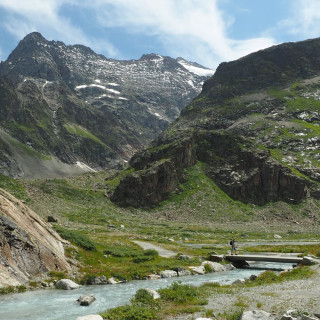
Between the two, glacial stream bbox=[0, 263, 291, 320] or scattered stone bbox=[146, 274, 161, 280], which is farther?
scattered stone bbox=[146, 274, 161, 280]

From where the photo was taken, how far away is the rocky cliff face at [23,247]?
32.8m

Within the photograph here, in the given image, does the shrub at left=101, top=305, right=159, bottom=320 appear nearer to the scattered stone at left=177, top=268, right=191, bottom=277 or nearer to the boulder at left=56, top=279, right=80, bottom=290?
the boulder at left=56, top=279, right=80, bottom=290

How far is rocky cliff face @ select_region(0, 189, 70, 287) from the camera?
108 feet

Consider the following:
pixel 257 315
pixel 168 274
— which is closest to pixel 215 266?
pixel 168 274

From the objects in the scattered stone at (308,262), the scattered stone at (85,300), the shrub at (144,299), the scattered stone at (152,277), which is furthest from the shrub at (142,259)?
the shrub at (144,299)

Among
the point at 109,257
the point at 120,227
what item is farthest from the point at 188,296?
the point at 120,227

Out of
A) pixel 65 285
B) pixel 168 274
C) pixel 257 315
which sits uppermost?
pixel 257 315

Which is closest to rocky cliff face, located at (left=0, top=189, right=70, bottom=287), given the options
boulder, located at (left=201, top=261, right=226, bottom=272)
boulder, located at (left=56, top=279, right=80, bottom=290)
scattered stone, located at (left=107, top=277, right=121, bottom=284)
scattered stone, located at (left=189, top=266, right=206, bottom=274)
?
boulder, located at (left=56, top=279, right=80, bottom=290)

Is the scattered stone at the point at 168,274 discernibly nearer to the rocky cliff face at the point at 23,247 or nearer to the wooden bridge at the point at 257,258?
the rocky cliff face at the point at 23,247

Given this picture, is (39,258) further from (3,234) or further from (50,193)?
(50,193)

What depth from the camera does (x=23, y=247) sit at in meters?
35.5

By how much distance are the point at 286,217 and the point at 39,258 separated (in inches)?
6420

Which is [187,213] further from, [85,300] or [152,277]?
[85,300]

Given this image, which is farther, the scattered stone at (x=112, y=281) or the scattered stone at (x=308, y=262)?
the scattered stone at (x=308, y=262)
